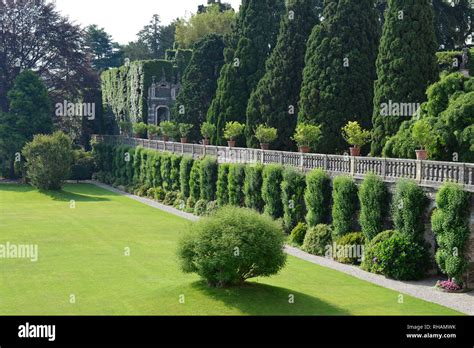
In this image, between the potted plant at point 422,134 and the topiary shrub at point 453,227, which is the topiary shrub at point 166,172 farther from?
the topiary shrub at point 453,227

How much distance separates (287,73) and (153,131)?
23.2m

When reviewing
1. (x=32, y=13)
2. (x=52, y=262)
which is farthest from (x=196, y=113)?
(x=52, y=262)

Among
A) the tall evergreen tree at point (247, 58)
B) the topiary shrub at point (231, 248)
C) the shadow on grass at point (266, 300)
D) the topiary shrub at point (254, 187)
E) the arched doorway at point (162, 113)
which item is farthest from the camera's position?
the arched doorway at point (162, 113)

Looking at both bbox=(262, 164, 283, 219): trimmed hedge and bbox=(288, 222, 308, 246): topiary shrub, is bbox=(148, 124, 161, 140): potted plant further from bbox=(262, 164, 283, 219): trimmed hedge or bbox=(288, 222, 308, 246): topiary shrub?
bbox=(288, 222, 308, 246): topiary shrub

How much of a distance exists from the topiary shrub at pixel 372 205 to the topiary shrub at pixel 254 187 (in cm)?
1128

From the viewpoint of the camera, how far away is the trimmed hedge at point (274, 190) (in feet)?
135

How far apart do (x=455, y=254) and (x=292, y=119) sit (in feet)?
85.0

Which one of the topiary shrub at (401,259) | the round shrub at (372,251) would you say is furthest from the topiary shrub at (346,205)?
the topiary shrub at (401,259)

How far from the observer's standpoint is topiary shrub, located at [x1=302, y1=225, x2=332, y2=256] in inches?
1406

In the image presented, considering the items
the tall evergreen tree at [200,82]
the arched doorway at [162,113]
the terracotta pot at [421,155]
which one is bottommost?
the terracotta pot at [421,155]

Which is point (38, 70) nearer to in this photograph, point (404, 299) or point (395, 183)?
point (395, 183)

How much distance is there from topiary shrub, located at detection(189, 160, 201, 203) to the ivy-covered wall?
99.4 ft

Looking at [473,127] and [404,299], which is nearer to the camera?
[404,299]

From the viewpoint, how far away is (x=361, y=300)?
25.5 metres
